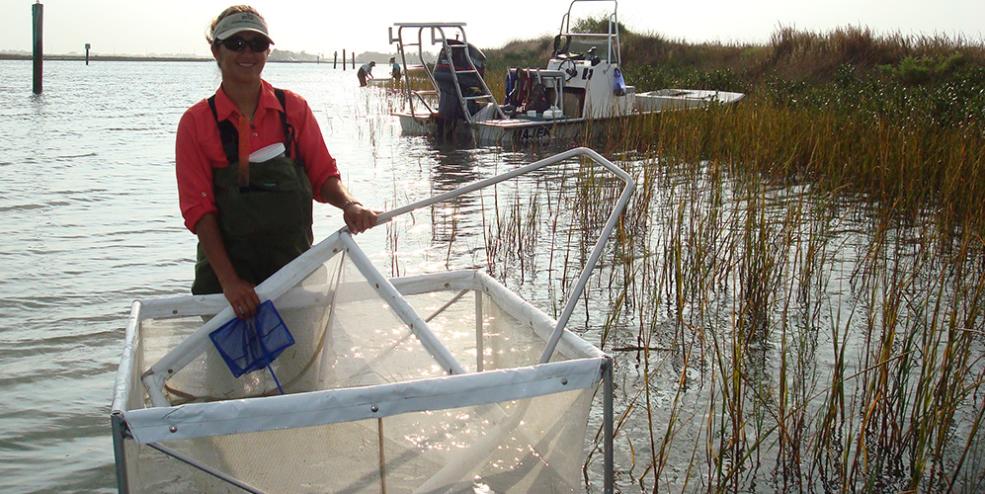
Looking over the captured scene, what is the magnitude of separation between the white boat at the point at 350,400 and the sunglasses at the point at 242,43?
0.66 meters

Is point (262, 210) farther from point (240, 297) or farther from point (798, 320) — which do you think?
point (798, 320)

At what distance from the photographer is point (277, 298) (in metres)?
3.22

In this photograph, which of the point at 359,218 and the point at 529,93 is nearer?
the point at 359,218

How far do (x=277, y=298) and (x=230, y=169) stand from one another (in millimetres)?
447

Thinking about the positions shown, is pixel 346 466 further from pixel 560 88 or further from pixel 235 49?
pixel 560 88

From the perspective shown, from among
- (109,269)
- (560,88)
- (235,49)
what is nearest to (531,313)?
(235,49)

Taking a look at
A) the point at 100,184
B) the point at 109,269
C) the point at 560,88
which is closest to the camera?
the point at 109,269

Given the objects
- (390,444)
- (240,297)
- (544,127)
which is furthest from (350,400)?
(544,127)

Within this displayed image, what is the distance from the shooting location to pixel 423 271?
6.88 m

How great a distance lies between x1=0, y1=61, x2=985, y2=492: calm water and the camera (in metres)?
4.09

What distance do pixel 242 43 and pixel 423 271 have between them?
3.85 m

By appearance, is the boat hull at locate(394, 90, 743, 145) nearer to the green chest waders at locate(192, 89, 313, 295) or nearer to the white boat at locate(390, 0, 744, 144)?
the white boat at locate(390, 0, 744, 144)

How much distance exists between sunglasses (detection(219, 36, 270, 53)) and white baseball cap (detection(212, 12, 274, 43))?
2 cm

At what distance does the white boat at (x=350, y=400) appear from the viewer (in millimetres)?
2303
